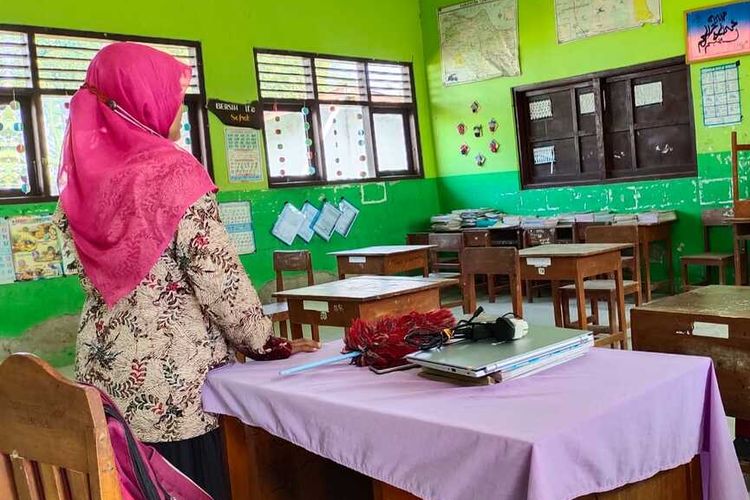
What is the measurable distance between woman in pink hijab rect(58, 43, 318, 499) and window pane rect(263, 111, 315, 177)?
5.07m

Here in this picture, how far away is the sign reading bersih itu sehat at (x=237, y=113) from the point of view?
6254mm

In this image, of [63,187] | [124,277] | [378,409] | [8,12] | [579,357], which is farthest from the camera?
[8,12]

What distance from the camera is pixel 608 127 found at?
6738 mm

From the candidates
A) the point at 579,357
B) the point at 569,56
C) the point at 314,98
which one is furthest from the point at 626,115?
the point at 579,357

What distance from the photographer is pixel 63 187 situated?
170 centimetres

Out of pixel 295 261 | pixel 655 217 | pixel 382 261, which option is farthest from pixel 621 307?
pixel 295 261

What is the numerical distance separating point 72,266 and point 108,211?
227mm

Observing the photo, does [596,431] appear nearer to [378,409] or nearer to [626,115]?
[378,409]

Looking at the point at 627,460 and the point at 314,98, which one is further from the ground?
the point at 314,98

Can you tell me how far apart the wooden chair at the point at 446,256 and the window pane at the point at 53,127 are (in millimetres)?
2975

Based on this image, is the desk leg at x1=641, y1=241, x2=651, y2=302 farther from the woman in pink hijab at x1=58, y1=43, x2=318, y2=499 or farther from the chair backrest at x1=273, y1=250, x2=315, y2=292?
the woman in pink hijab at x1=58, y1=43, x2=318, y2=499

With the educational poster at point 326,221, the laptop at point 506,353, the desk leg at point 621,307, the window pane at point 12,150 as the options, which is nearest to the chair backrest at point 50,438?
the laptop at point 506,353

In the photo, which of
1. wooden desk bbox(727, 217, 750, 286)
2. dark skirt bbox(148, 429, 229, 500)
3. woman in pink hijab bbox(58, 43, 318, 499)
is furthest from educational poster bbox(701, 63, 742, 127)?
dark skirt bbox(148, 429, 229, 500)

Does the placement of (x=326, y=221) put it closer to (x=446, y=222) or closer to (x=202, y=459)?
(x=446, y=222)
